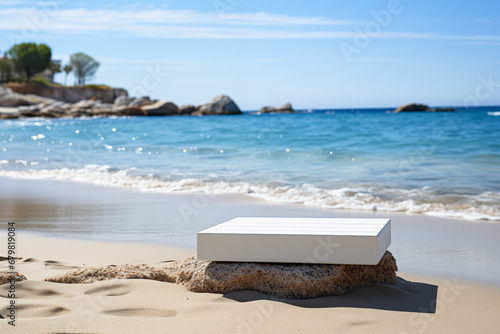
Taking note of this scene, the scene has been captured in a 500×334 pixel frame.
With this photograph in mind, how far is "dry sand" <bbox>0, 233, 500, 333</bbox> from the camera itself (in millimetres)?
2887

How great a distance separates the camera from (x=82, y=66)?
3199 inches

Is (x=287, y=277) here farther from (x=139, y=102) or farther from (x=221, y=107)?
(x=139, y=102)

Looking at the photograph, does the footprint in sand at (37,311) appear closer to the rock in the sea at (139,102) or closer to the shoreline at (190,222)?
the shoreline at (190,222)

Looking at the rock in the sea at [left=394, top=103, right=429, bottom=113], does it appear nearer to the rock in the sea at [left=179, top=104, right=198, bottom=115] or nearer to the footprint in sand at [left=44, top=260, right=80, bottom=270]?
the rock in the sea at [left=179, top=104, right=198, bottom=115]

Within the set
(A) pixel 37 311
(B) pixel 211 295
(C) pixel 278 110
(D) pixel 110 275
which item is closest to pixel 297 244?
(B) pixel 211 295

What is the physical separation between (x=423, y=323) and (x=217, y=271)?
1318 millimetres

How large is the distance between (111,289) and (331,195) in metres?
5.20

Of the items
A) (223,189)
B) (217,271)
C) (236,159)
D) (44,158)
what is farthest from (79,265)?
(44,158)

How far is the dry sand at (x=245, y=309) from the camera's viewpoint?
2887 millimetres

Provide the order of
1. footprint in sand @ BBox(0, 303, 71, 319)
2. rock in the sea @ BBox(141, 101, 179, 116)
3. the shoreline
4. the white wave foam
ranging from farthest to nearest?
rock in the sea @ BBox(141, 101, 179, 116) < the white wave foam < the shoreline < footprint in sand @ BBox(0, 303, 71, 319)

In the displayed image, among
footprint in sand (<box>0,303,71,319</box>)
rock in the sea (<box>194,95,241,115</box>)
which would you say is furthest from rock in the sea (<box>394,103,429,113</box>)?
footprint in sand (<box>0,303,71,319</box>)

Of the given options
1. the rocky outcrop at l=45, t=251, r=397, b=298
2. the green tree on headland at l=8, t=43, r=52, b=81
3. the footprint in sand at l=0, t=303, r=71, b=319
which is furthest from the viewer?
the green tree on headland at l=8, t=43, r=52, b=81

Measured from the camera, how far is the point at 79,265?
4.34 m

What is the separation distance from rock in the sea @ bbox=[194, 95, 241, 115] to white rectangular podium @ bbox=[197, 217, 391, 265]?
57520 mm
